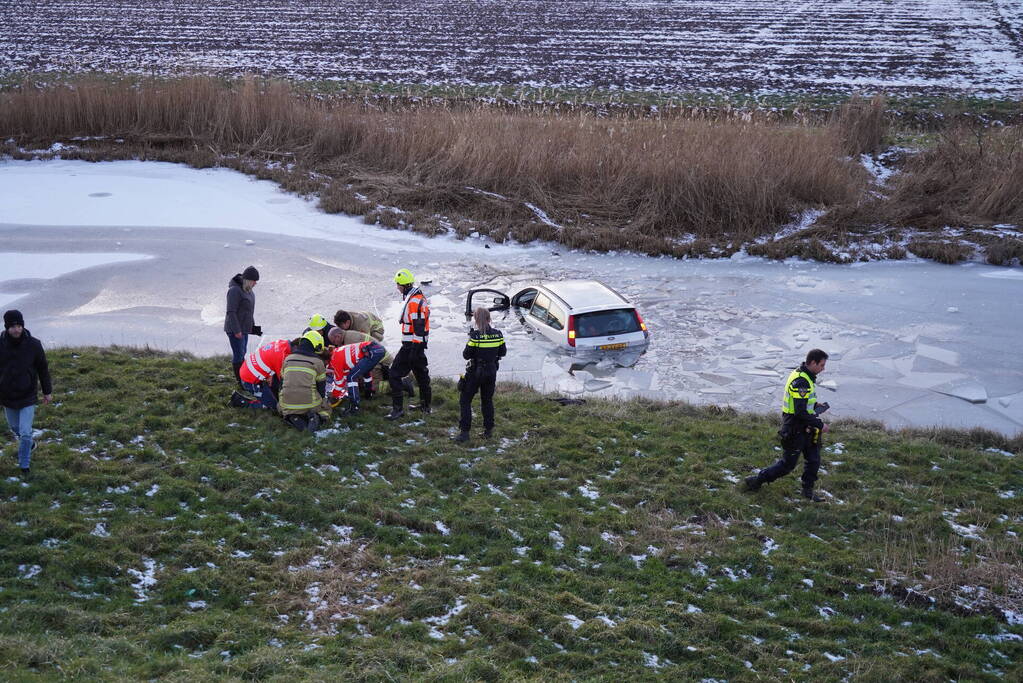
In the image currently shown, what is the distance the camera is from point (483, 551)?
895cm

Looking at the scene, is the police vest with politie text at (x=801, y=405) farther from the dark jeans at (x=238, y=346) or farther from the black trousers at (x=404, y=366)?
the dark jeans at (x=238, y=346)

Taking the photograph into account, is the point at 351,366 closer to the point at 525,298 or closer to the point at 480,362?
the point at 480,362

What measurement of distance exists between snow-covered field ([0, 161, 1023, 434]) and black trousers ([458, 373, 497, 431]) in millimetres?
2625

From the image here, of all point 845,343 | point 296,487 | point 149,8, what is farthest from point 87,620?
point 149,8

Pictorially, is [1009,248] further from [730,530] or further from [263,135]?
[263,135]

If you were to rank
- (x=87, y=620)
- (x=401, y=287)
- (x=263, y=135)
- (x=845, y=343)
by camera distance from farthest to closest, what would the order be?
(x=263, y=135)
(x=845, y=343)
(x=401, y=287)
(x=87, y=620)

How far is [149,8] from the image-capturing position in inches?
2219

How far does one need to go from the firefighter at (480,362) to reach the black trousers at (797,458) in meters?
3.35

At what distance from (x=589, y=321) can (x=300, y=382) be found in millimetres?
5442

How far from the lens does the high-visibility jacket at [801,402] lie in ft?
32.1

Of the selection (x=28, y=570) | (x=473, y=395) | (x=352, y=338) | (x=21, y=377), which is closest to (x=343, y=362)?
(x=352, y=338)

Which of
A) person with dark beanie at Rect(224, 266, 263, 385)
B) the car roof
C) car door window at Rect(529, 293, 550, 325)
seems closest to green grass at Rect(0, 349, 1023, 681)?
person with dark beanie at Rect(224, 266, 263, 385)

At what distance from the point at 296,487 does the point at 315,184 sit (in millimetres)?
16299

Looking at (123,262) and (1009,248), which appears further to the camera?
(1009,248)
